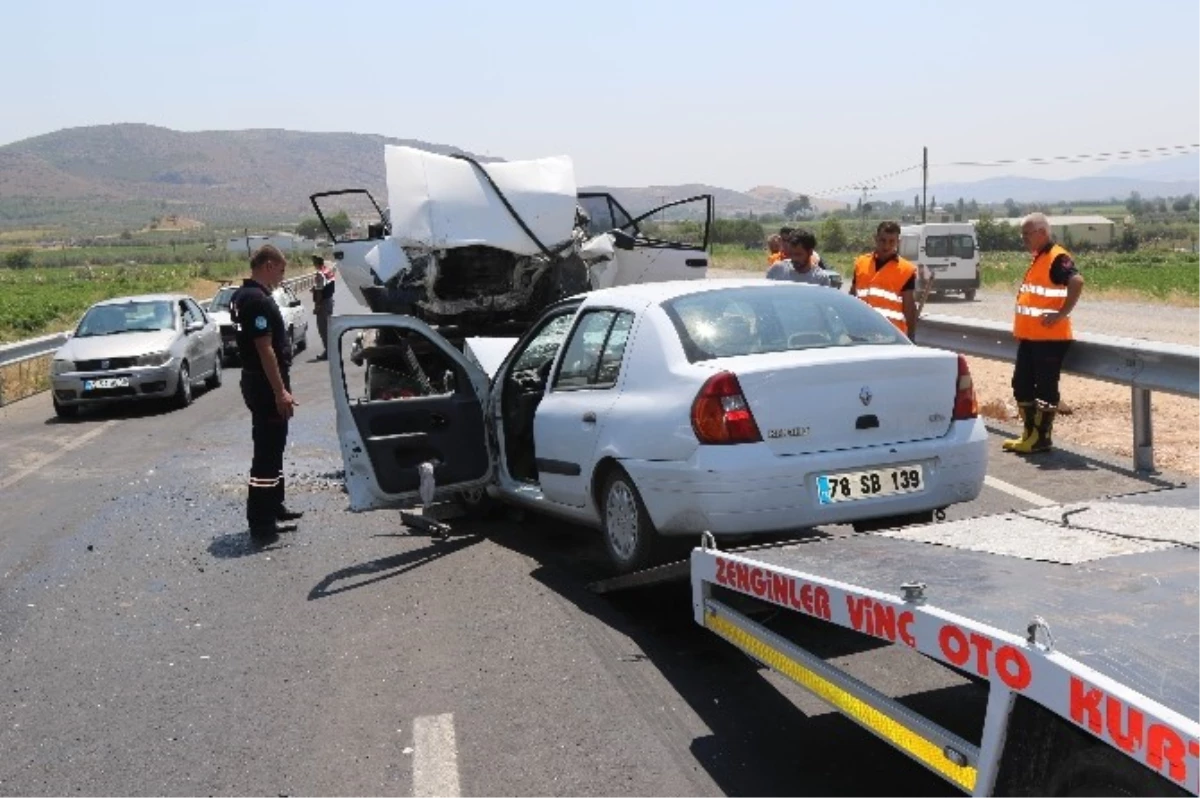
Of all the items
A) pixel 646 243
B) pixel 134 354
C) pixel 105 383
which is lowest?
pixel 105 383

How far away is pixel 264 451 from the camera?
8.41 m

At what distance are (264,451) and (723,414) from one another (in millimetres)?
3924

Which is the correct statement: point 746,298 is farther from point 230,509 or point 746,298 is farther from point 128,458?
point 128,458

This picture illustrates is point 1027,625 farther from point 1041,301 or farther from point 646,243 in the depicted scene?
point 646,243

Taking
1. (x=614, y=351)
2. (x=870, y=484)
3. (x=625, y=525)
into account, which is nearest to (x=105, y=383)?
(x=614, y=351)

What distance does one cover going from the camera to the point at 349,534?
8.41 m

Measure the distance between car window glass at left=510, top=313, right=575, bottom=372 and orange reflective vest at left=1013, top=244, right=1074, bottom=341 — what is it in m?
3.86

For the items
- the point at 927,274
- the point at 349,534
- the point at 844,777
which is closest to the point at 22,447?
the point at 349,534

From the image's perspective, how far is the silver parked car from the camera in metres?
15.9

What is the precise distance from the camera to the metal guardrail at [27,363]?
751 inches

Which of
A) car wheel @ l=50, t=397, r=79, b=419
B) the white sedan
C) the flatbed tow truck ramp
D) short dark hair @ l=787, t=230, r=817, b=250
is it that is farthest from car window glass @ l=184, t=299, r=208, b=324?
the flatbed tow truck ramp

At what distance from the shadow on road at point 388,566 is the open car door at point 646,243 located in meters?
5.08

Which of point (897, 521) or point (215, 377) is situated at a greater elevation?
point (897, 521)

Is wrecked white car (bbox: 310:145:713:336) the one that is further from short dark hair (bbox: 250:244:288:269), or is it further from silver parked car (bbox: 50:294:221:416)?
silver parked car (bbox: 50:294:221:416)
